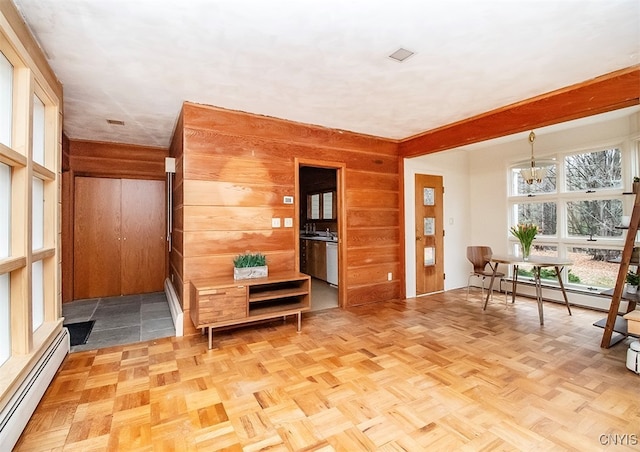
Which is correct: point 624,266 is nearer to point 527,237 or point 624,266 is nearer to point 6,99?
point 527,237

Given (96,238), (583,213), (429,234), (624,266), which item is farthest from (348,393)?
(96,238)

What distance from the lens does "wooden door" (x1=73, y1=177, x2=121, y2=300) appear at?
188 inches

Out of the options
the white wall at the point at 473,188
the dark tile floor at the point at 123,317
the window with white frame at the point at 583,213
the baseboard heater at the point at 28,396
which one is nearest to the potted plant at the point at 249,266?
the dark tile floor at the point at 123,317

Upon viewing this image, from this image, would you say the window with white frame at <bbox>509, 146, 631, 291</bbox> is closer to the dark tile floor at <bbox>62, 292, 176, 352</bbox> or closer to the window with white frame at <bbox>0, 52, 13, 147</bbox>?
the dark tile floor at <bbox>62, 292, 176, 352</bbox>

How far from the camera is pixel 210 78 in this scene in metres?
2.72

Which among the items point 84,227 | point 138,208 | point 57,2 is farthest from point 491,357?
point 84,227

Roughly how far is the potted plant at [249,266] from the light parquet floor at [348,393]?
632 millimetres

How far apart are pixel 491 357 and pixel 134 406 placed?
283 centimetres

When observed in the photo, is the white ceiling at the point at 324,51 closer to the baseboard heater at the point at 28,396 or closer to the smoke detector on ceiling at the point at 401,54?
the smoke detector on ceiling at the point at 401,54

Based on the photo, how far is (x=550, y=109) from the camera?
3016 millimetres

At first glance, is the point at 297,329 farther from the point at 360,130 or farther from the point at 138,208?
the point at 138,208

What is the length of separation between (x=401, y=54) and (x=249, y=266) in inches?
96.2

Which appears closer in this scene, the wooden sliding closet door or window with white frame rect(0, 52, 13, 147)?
window with white frame rect(0, 52, 13, 147)

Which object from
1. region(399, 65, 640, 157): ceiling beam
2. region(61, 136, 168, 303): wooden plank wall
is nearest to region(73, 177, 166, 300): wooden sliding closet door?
region(61, 136, 168, 303): wooden plank wall
